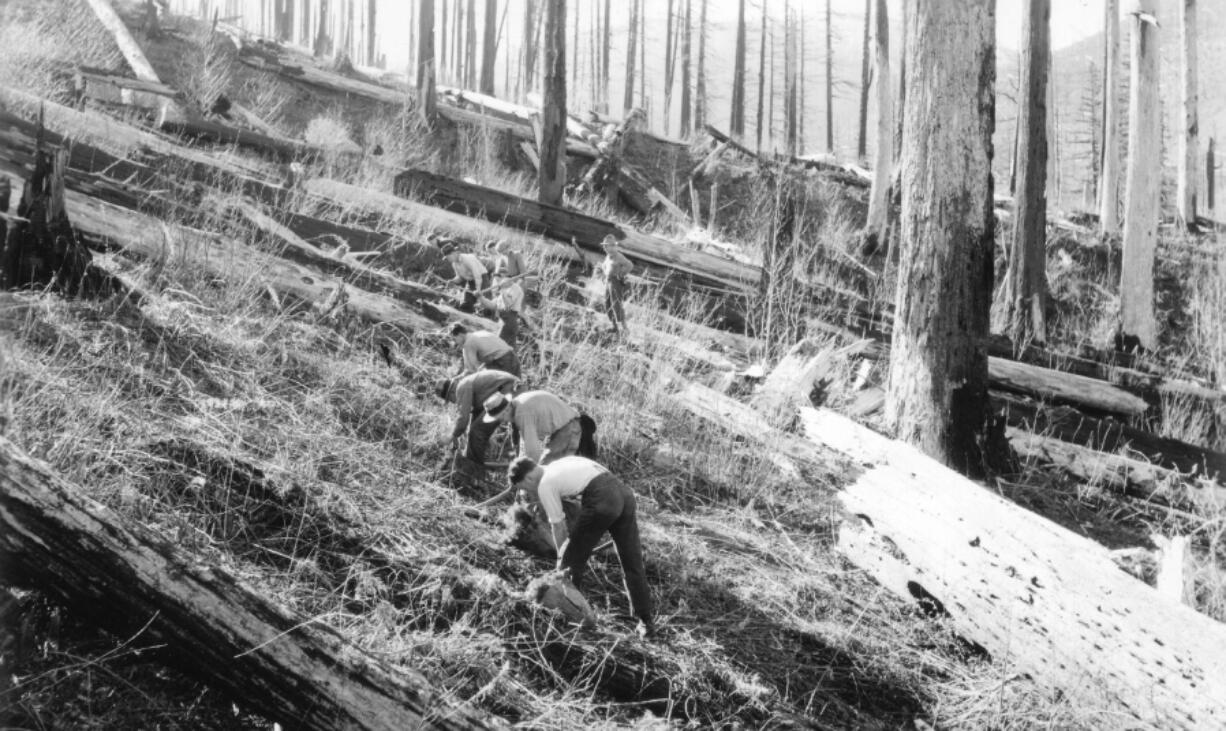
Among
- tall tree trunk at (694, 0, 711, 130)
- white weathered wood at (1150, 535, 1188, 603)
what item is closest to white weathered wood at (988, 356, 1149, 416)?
white weathered wood at (1150, 535, 1188, 603)

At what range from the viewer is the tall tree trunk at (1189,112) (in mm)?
22969

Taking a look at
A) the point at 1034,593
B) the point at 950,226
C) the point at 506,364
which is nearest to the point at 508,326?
the point at 506,364

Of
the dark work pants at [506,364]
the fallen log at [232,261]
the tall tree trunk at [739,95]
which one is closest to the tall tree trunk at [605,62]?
the tall tree trunk at [739,95]

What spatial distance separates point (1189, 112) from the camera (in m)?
23.9

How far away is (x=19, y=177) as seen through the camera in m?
7.29

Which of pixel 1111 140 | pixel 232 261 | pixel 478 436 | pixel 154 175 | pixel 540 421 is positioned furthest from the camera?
pixel 1111 140

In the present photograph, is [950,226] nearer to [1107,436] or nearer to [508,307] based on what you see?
[1107,436]

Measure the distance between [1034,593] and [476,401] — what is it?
3225 millimetres

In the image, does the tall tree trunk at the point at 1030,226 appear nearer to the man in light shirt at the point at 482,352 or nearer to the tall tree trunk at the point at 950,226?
the tall tree trunk at the point at 950,226

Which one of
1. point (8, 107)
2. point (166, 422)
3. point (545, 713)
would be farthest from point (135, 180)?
point (545, 713)

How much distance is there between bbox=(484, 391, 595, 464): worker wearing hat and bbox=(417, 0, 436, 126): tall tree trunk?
14031 millimetres

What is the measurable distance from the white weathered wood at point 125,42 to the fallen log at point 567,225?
17.7 ft

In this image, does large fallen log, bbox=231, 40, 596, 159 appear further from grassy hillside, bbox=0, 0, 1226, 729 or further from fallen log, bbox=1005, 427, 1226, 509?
fallen log, bbox=1005, 427, 1226, 509

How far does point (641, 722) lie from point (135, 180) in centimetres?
753
